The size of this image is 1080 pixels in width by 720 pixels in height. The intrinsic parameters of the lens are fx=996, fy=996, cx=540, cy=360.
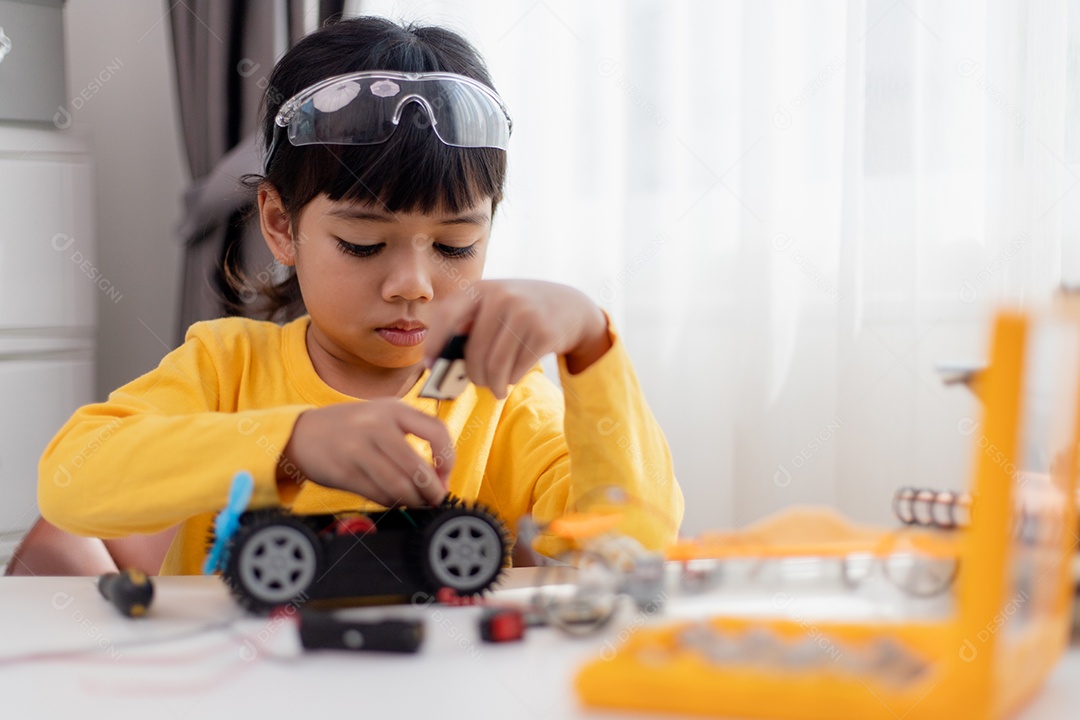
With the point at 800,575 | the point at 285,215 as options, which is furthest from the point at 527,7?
the point at 800,575

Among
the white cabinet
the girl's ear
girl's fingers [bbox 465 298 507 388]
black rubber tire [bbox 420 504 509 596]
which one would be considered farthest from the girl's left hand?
the white cabinet

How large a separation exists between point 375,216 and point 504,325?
0.29 meters

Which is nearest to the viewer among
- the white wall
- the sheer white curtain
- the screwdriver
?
the screwdriver

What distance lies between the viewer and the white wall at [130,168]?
7.72ft

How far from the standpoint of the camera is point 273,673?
18.7 inches

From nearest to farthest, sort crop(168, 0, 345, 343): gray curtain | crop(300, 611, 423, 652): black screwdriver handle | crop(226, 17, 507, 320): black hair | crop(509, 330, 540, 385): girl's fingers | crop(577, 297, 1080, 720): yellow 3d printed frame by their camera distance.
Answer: crop(577, 297, 1080, 720): yellow 3d printed frame, crop(300, 611, 423, 652): black screwdriver handle, crop(509, 330, 540, 385): girl's fingers, crop(226, 17, 507, 320): black hair, crop(168, 0, 345, 343): gray curtain

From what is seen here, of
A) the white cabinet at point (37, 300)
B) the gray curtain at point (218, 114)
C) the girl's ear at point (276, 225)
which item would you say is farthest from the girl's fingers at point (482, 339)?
the white cabinet at point (37, 300)

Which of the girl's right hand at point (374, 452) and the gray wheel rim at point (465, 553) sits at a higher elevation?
the girl's right hand at point (374, 452)

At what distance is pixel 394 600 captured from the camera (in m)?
0.62

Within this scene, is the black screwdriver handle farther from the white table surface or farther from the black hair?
the black hair

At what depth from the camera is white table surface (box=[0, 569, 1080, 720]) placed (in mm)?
428

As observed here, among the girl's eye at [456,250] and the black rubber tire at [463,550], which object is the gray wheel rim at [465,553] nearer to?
the black rubber tire at [463,550]

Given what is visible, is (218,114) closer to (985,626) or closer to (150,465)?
(150,465)

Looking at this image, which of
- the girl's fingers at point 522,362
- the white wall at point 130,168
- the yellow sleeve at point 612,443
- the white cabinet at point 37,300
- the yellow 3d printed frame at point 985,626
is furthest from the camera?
the white wall at point 130,168
